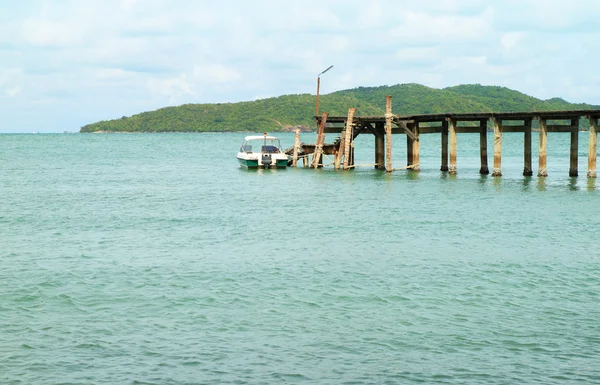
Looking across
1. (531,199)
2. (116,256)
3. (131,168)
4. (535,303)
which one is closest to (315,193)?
(531,199)

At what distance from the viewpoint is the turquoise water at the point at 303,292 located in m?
11.8

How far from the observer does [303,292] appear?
53.6 feet

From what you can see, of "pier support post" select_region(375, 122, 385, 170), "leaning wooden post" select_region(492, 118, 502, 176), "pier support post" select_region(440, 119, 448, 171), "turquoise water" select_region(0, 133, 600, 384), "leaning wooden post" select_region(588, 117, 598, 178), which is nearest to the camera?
"turquoise water" select_region(0, 133, 600, 384)

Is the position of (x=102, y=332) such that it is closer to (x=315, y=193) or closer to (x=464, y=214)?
(x=464, y=214)

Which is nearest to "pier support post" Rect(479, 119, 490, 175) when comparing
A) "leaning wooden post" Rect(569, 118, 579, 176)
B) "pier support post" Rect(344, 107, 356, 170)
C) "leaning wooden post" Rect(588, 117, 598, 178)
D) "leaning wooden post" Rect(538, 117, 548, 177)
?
"leaning wooden post" Rect(538, 117, 548, 177)

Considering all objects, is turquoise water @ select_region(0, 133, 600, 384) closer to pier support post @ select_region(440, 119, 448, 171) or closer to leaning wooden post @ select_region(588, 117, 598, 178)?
leaning wooden post @ select_region(588, 117, 598, 178)

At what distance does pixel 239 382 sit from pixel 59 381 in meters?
2.50

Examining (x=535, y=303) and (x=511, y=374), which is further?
(x=535, y=303)

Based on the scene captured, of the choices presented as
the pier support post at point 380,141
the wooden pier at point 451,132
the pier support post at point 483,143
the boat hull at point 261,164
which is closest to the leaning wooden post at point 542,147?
the wooden pier at point 451,132

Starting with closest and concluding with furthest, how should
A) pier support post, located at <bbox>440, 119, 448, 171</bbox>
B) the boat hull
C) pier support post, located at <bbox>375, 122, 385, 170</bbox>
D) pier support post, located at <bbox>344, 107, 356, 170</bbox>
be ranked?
pier support post, located at <bbox>440, 119, 448, 171</bbox> < pier support post, located at <bbox>344, 107, 356, 170</bbox> < pier support post, located at <bbox>375, 122, 385, 170</bbox> < the boat hull

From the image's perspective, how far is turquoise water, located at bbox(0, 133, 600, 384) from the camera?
38.8 feet

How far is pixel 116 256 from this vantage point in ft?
66.9

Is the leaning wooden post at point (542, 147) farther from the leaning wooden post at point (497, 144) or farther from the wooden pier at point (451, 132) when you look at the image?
the leaning wooden post at point (497, 144)

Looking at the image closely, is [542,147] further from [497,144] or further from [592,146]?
[497,144]
